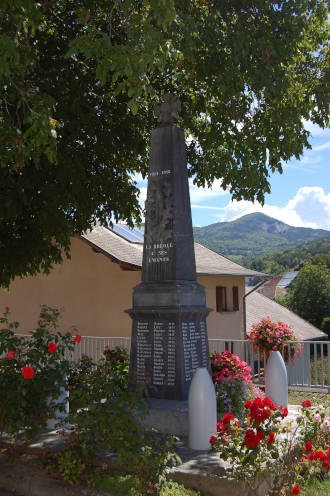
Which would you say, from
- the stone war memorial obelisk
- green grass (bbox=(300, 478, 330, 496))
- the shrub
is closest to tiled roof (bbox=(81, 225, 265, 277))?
the stone war memorial obelisk

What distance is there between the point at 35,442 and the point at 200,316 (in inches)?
114

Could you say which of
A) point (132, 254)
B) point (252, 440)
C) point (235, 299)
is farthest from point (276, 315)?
point (252, 440)

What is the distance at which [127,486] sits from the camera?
4.62m

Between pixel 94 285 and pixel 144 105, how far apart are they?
31.2 ft

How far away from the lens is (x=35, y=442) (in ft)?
19.8

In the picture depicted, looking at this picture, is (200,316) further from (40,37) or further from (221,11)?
(40,37)

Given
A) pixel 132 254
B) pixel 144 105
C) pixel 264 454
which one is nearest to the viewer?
pixel 264 454

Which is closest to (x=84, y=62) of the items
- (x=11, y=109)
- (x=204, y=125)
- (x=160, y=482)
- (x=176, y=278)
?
(x=11, y=109)

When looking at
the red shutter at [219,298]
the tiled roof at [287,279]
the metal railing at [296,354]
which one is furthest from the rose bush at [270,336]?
the tiled roof at [287,279]

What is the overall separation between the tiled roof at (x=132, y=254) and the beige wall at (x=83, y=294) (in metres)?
0.62

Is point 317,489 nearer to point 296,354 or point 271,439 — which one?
point 271,439

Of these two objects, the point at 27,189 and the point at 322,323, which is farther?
the point at 322,323

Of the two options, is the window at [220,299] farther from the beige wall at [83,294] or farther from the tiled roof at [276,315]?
the tiled roof at [276,315]

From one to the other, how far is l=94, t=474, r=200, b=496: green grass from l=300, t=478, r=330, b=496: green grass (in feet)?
3.91
